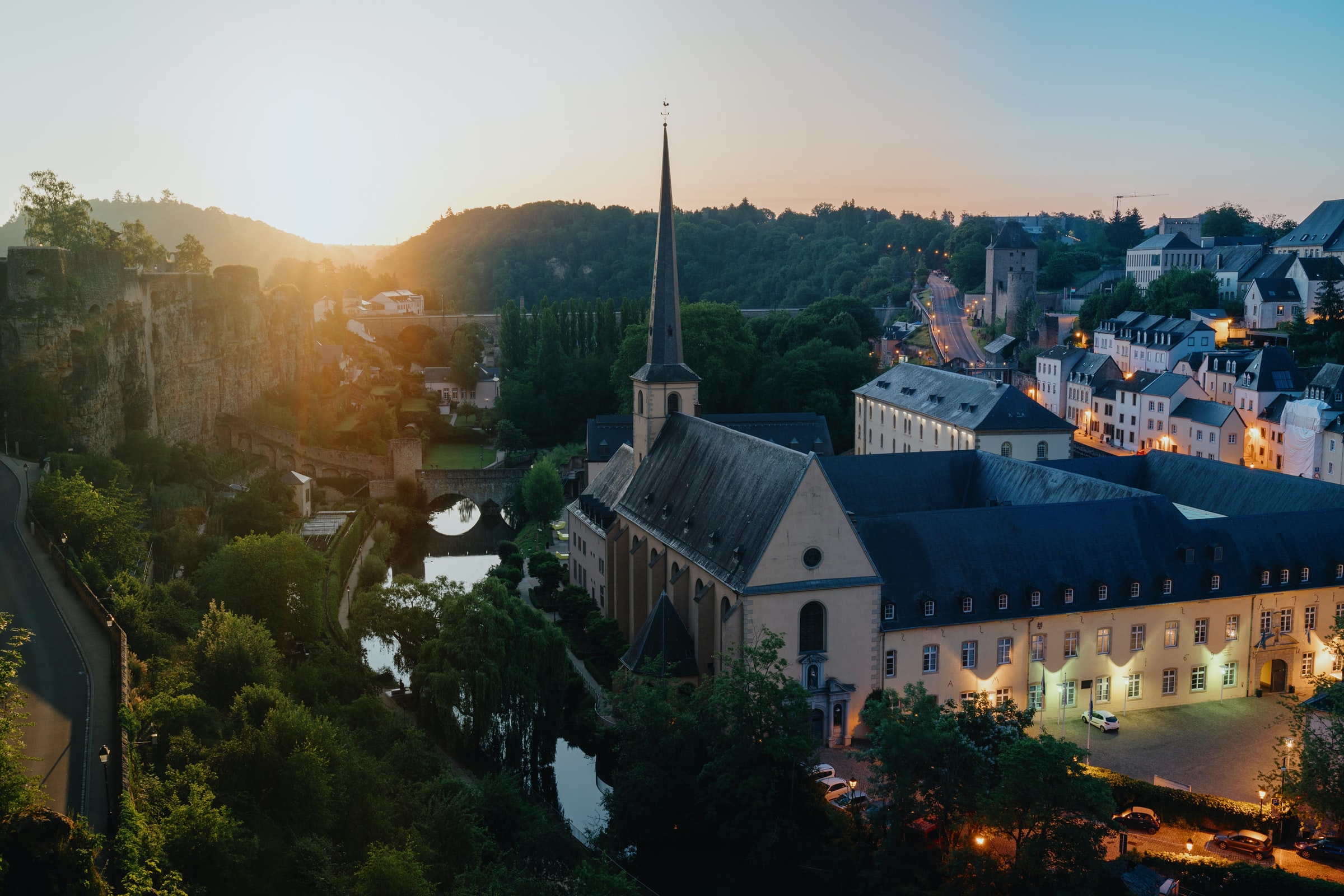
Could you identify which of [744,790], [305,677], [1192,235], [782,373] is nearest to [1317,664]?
[744,790]

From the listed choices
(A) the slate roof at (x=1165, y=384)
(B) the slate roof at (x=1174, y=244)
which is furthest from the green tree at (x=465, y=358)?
(B) the slate roof at (x=1174, y=244)

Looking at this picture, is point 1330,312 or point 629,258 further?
point 629,258

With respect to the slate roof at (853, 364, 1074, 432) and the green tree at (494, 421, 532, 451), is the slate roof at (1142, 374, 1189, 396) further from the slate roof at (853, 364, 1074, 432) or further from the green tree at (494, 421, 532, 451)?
the green tree at (494, 421, 532, 451)

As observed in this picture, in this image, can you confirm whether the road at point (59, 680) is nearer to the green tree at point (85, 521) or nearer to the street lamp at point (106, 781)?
the street lamp at point (106, 781)

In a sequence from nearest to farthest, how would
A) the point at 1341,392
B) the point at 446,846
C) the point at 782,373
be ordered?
1. the point at 446,846
2. the point at 1341,392
3. the point at 782,373

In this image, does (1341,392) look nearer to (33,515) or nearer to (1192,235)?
(33,515)

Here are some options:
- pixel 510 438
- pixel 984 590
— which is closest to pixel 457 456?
pixel 510 438

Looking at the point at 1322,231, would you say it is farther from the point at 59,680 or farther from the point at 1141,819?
the point at 59,680
